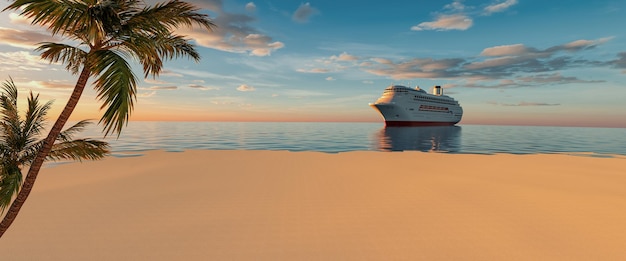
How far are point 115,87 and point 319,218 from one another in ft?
21.5

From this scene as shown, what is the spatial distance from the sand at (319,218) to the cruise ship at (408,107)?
273ft

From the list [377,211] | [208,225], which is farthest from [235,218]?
[377,211]

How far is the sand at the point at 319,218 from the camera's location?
6938 mm

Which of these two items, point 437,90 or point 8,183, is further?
point 437,90

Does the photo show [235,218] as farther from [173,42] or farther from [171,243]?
[173,42]

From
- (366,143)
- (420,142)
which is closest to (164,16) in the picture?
(366,143)

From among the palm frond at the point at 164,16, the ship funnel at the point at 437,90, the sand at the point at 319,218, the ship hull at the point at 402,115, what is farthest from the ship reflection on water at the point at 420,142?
the ship funnel at the point at 437,90

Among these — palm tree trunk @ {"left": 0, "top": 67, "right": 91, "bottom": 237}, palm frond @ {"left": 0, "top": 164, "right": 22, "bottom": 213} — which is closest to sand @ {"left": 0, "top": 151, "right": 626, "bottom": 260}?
palm frond @ {"left": 0, "top": 164, "right": 22, "bottom": 213}

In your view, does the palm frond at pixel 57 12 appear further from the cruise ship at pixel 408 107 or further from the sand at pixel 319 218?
the cruise ship at pixel 408 107

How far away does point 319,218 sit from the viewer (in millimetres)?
9164

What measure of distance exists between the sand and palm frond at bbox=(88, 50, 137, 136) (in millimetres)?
3549

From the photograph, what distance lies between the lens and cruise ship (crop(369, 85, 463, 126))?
320 ft

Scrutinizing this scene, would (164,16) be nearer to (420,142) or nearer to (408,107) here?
(420,142)

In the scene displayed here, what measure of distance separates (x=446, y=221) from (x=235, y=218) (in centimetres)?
646
